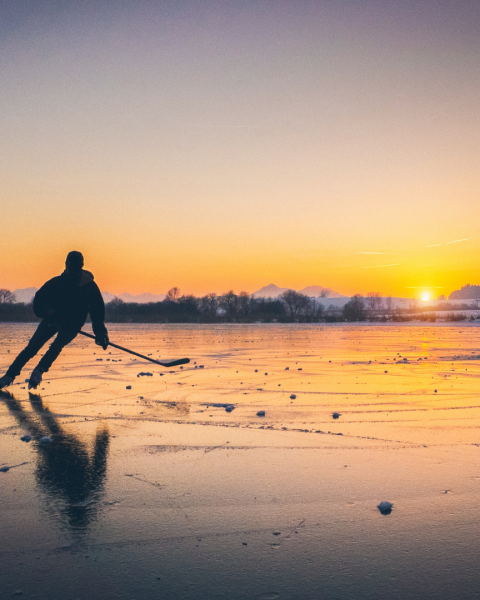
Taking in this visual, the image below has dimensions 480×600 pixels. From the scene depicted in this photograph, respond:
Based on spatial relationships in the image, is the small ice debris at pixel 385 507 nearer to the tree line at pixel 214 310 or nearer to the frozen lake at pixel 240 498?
the frozen lake at pixel 240 498

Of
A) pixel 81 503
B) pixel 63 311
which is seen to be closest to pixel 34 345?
pixel 63 311

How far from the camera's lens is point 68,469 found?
416 cm

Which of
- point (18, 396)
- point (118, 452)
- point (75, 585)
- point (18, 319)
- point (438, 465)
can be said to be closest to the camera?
point (75, 585)

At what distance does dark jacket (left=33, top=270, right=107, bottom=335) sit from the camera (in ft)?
26.5

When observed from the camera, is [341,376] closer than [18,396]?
No

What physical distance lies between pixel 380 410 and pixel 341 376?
370 centimetres

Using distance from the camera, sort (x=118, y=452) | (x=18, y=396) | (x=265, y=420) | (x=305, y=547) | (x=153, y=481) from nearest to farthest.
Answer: (x=305, y=547), (x=153, y=481), (x=118, y=452), (x=265, y=420), (x=18, y=396)

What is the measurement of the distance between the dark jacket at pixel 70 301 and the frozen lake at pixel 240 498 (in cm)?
138

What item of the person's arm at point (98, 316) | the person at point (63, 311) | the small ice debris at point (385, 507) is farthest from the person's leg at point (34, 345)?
the small ice debris at point (385, 507)

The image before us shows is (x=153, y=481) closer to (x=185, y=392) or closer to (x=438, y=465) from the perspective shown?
(x=438, y=465)

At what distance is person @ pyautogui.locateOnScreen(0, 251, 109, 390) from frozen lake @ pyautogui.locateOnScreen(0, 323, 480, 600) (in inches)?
40.7

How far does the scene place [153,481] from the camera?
3.84 m

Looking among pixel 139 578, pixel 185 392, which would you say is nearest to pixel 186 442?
pixel 139 578

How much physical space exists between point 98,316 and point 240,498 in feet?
17.8
